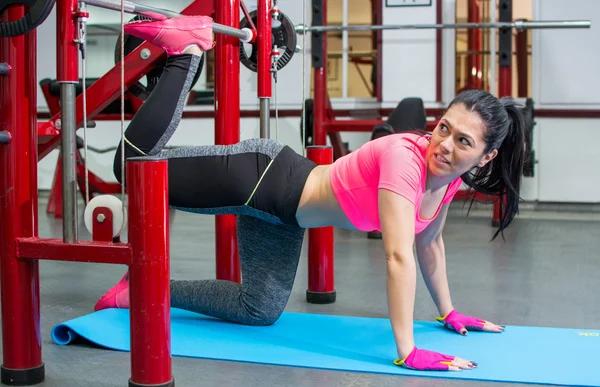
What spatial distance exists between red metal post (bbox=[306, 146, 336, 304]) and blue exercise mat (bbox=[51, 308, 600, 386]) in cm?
33

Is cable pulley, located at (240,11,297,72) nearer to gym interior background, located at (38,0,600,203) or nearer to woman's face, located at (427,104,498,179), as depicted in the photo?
woman's face, located at (427,104,498,179)

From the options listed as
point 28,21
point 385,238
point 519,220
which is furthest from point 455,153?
point 519,220

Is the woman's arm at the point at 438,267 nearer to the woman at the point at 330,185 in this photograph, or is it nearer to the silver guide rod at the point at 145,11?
the woman at the point at 330,185

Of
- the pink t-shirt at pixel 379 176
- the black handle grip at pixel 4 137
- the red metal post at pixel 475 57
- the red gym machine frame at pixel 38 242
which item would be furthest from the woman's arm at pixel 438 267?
the red metal post at pixel 475 57

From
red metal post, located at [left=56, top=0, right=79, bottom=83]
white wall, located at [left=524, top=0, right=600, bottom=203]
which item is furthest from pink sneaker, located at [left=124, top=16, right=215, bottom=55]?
white wall, located at [left=524, top=0, right=600, bottom=203]

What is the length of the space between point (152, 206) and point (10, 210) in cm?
52

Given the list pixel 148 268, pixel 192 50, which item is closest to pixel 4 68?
pixel 192 50

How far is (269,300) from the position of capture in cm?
287

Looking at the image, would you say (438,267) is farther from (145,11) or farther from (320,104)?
(320,104)

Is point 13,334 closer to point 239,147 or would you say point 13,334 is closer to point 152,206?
point 152,206

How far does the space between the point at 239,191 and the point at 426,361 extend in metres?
0.80

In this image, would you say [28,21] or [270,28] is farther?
[270,28]

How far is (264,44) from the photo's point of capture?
130 inches

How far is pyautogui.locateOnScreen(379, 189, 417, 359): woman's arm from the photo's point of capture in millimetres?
2332
